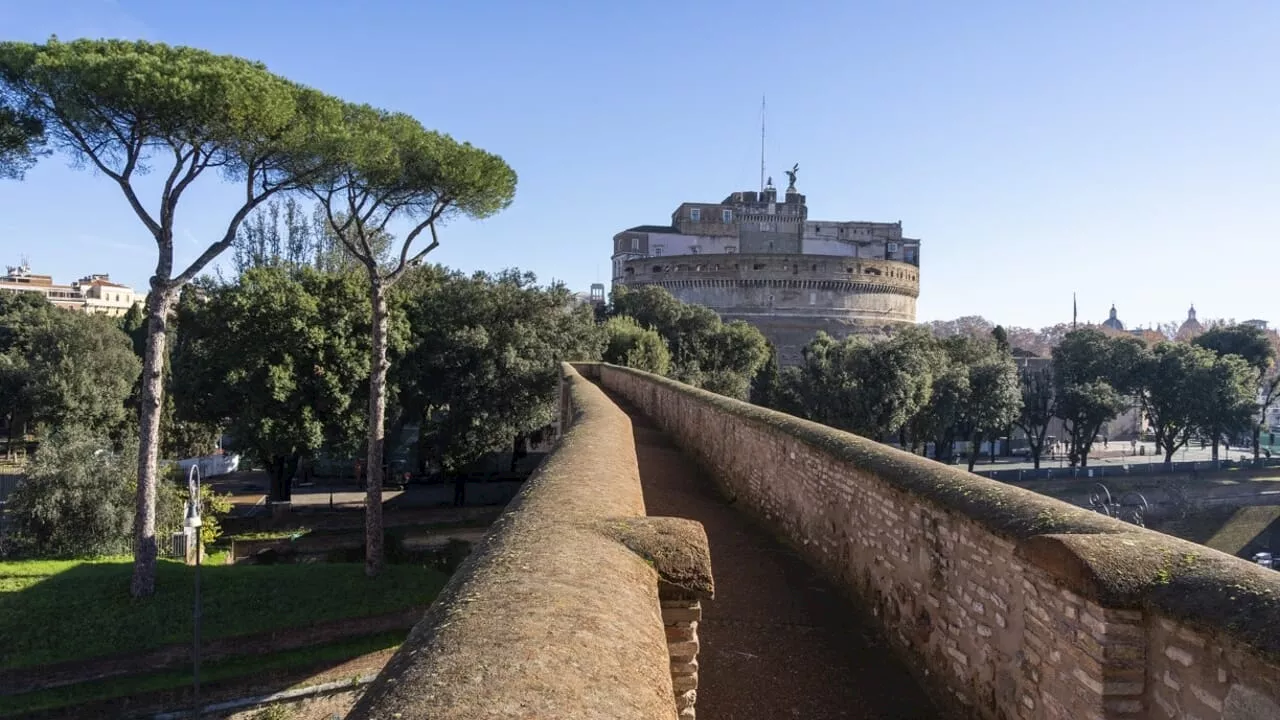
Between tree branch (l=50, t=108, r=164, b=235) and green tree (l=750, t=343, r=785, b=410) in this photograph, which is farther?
green tree (l=750, t=343, r=785, b=410)

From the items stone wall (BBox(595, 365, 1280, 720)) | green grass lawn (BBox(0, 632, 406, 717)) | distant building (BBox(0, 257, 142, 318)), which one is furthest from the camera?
distant building (BBox(0, 257, 142, 318))

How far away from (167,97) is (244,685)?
884cm

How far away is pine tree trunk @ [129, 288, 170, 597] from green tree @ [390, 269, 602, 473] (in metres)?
8.91

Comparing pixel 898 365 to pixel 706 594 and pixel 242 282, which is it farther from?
pixel 706 594

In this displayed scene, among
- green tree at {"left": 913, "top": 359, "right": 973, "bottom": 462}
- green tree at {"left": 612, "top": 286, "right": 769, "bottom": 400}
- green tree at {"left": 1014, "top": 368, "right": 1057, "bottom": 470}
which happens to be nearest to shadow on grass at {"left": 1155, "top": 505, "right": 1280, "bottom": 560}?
green tree at {"left": 1014, "top": 368, "right": 1057, "bottom": 470}

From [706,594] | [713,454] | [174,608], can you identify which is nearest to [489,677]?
[706,594]

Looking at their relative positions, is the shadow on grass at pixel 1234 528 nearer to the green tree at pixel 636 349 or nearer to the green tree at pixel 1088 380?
the green tree at pixel 1088 380

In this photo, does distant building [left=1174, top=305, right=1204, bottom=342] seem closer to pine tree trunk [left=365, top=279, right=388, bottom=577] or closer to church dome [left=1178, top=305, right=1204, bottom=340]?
church dome [left=1178, top=305, right=1204, bottom=340]

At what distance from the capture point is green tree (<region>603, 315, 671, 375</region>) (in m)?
27.5

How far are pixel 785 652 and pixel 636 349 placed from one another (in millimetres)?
23037

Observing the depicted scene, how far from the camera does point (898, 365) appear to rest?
2688 centimetres

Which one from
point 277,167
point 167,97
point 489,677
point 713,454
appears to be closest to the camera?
point 489,677

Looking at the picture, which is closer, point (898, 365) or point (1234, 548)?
point (1234, 548)

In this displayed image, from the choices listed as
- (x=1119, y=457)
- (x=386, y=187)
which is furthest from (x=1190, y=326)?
(x=386, y=187)
